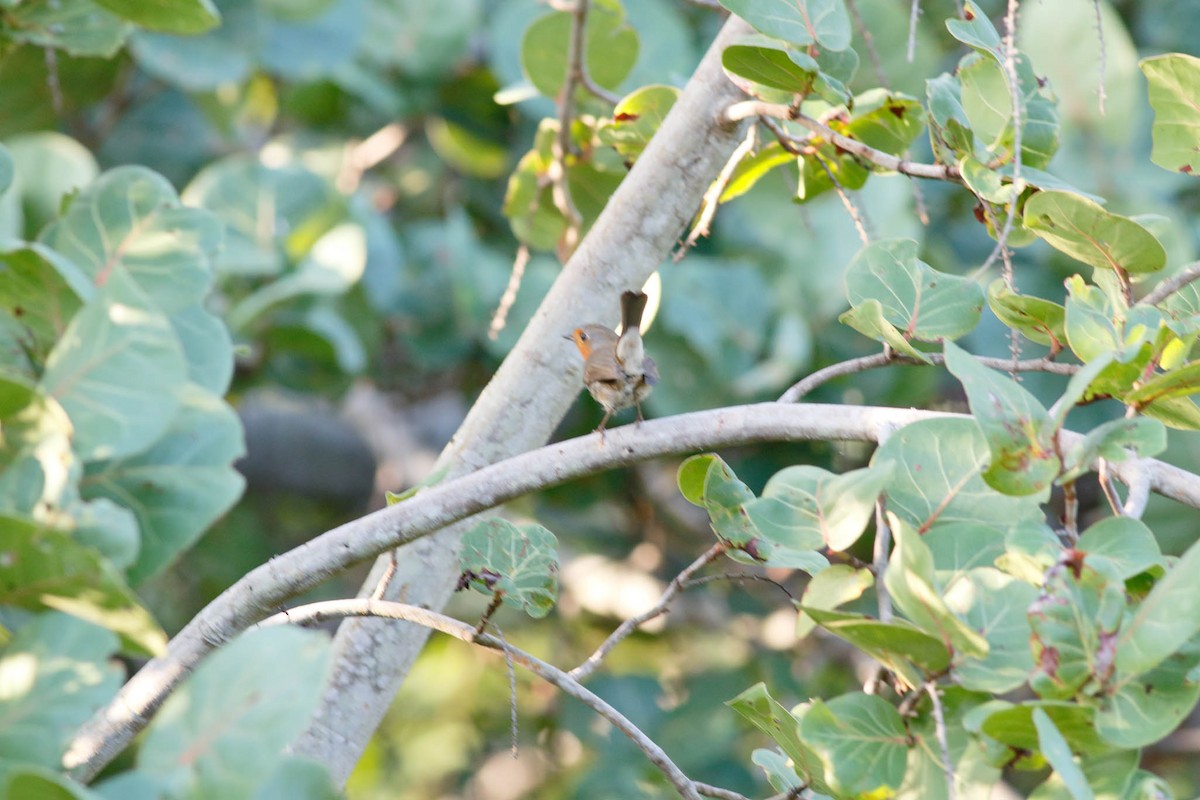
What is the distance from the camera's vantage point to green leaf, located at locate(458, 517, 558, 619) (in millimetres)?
650

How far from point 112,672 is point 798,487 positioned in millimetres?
323

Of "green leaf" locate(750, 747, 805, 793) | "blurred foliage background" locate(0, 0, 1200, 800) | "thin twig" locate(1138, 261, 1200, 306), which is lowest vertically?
"blurred foliage background" locate(0, 0, 1200, 800)

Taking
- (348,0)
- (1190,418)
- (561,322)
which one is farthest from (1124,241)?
(348,0)

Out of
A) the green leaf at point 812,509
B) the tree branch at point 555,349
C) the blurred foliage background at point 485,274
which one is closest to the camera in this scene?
the green leaf at point 812,509

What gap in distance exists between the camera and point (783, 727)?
Result: 0.59 m

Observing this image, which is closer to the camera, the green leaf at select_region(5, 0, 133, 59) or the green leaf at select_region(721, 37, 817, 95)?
the green leaf at select_region(721, 37, 817, 95)

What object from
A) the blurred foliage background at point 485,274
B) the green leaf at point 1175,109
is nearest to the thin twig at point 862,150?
the green leaf at point 1175,109

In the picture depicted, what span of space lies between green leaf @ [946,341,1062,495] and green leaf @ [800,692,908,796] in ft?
0.40

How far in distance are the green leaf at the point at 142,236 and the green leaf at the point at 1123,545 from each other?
20.0 inches

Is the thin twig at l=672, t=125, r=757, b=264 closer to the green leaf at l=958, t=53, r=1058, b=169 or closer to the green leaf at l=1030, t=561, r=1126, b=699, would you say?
the green leaf at l=958, t=53, r=1058, b=169

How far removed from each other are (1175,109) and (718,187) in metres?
0.29

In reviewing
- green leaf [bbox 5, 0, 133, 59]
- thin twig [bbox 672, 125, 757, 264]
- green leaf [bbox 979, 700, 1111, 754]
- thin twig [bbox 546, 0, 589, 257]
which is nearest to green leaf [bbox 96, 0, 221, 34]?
green leaf [bbox 5, 0, 133, 59]

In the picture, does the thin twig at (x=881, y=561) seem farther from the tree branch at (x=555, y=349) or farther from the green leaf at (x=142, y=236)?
the green leaf at (x=142, y=236)

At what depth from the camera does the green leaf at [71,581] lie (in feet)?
1.56
